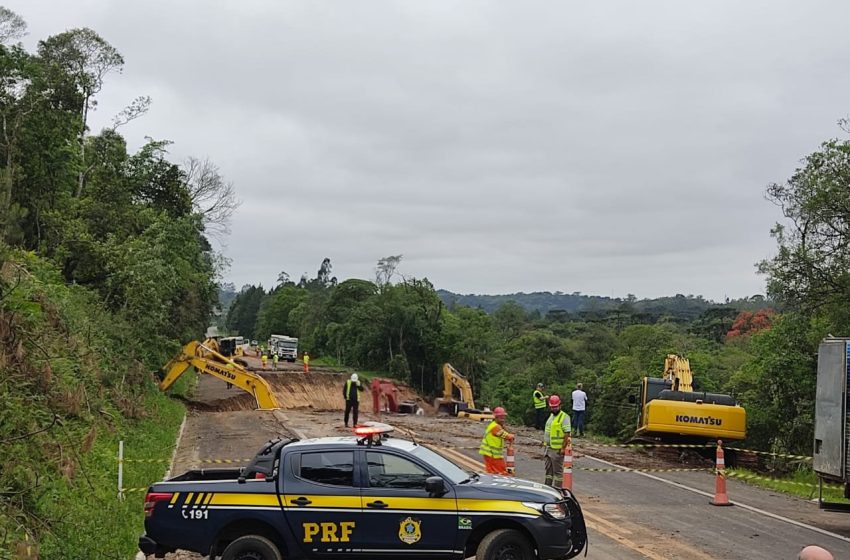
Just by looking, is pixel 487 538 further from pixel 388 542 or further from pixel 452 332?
pixel 452 332

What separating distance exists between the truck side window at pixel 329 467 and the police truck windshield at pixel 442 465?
80 centimetres

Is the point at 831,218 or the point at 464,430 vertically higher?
the point at 831,218

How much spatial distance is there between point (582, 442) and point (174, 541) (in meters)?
18.0

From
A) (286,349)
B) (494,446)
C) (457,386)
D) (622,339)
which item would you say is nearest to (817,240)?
(494,446)

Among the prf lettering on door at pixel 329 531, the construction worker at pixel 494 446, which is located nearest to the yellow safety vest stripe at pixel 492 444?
the construction worker at pixel 494 446

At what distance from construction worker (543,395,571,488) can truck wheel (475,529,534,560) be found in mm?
5640

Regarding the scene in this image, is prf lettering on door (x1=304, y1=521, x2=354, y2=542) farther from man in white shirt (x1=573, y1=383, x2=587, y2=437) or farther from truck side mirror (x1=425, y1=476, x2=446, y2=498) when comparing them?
man in white shirt (x1=573, y1=383, x2=587, y2=437)

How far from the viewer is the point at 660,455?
22.8 m

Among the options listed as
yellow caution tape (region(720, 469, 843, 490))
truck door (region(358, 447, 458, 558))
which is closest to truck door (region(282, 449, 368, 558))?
truck door (region(358, 447, 458, 558))

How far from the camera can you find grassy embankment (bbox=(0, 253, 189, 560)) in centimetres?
997

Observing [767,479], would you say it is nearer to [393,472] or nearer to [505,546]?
[505,546]

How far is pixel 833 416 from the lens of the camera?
43.7 feet

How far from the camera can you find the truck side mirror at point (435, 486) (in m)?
9.16

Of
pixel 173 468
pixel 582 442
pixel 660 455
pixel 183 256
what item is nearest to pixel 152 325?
pixel 183 256
